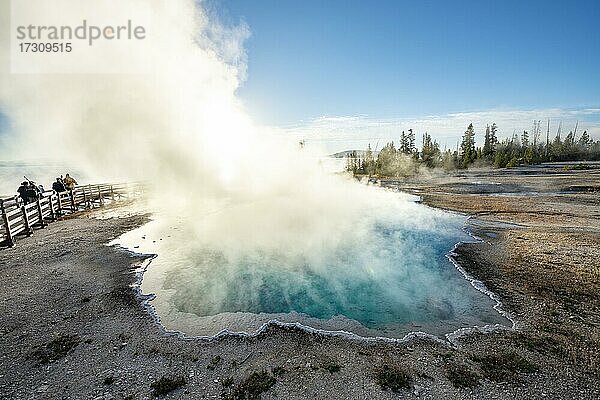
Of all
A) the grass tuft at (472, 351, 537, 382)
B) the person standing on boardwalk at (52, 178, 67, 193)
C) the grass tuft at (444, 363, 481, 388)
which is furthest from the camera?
the person standing on boardwalk at (52, 178, 67, 193)

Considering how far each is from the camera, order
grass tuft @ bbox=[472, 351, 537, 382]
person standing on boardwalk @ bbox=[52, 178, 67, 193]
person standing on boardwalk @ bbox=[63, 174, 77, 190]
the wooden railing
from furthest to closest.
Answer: person standing on boardwalk @ bbox=[63, 174, 77, 190] < person standing on boardwalk @ bbox=[52, 178, 67, 193] < the wooden railing < grass tuft @ bbox=[472, 351, 537, 382]

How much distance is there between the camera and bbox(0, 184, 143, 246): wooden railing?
1461cm

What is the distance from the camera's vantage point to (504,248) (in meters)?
14.1

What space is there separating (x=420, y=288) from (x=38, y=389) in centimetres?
1018

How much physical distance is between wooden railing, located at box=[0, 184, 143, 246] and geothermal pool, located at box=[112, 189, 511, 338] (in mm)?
4958

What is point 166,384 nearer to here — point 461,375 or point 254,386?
point 254,386

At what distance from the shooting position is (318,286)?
10453mm

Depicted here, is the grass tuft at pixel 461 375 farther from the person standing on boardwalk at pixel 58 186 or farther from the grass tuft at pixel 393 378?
the person standing on boardwalk at pixel 58 186

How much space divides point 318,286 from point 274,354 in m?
4.00

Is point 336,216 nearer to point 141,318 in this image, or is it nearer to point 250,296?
point 250,296

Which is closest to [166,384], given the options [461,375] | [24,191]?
[461,375]

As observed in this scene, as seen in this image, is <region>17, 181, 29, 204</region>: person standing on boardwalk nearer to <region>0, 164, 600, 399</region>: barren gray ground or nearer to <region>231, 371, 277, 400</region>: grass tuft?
<region>0, 164, 600, 399</region>: barren gray ground

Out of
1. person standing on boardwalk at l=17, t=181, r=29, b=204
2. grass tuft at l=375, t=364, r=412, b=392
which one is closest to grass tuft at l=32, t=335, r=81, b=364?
grass tuft at l=375, t=364, r=412, b=392

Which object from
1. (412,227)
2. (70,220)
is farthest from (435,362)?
(70,220)
